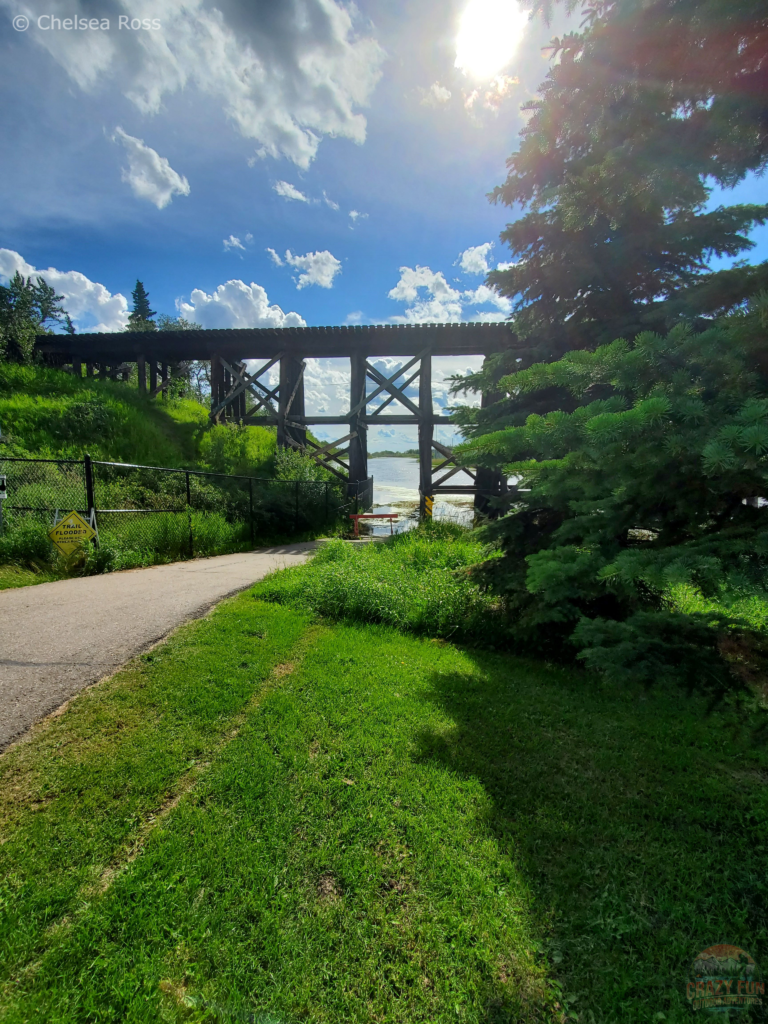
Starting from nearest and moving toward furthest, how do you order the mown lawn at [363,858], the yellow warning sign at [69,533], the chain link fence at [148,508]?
the mown lawn at [363,858]
the yellow warning sign at [69,533]
the chain link fence at [148,508]

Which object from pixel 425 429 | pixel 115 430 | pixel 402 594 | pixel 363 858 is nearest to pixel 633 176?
pixel 402 594

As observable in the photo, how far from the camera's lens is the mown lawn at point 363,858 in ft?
4.08

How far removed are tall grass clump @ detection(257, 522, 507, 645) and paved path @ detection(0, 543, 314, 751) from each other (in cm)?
88

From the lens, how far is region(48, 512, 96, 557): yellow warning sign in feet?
18.6

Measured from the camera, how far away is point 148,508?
836cm

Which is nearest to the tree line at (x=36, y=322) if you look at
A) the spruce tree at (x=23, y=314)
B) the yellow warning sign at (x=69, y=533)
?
the spruce tree at (x=23, y=314)

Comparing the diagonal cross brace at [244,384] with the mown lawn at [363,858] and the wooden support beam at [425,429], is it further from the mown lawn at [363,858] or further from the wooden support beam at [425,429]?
the mown lawn at [363,858]

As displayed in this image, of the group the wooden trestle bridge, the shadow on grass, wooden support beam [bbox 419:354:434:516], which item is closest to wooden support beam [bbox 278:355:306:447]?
the wooden trestle bridge

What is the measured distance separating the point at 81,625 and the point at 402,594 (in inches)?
127

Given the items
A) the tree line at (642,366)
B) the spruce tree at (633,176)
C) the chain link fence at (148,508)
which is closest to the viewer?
the tree line at (642,366)

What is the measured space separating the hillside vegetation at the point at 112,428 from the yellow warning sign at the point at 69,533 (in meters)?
5.16

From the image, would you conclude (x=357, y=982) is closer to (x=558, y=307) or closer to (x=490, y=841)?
(x=490, y=841)

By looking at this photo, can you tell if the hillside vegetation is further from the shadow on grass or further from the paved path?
the shadow on grass

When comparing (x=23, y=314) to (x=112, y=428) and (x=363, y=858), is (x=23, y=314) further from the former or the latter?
(x=363, y=858)
